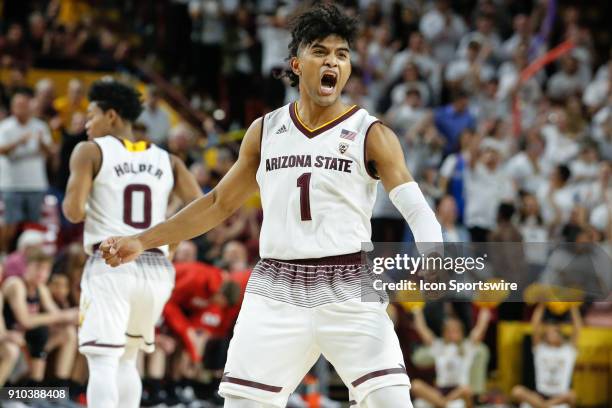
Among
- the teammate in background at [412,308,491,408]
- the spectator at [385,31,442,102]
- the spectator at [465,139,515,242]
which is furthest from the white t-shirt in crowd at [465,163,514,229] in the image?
the spectator at [385,31,442,102]

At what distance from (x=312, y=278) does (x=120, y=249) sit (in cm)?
101

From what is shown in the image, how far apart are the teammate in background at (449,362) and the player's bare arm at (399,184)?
21.4 ft

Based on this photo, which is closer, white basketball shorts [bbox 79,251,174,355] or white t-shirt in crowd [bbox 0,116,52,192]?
white basketball shorts [bbox 79,251,174,355]

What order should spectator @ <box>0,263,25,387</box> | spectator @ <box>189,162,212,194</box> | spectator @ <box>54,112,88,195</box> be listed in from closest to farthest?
spectator @ <box>0,263,25,387</box>
spectator @ <box>54,112,88,195</box>
spectator @ <box>189,162,212,194</box>

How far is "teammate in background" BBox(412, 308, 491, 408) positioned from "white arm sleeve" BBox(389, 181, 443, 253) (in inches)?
257

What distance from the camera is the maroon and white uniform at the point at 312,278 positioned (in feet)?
15.9

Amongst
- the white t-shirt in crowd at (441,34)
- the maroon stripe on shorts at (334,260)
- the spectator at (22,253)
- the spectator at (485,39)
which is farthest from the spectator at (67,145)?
the spectator at (485,39)

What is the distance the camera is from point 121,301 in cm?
708

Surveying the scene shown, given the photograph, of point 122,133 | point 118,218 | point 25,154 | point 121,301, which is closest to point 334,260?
point 121,301

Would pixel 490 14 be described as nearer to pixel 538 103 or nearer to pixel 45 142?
pixel 538 103

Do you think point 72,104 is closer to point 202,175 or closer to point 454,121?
point 202,175

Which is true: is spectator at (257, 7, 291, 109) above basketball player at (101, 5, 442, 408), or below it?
above

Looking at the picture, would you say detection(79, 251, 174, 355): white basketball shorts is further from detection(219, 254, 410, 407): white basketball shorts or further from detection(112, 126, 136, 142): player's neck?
detection(219, 254, 410, 407): white basketball shorts

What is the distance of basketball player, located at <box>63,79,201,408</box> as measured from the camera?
697 cm
